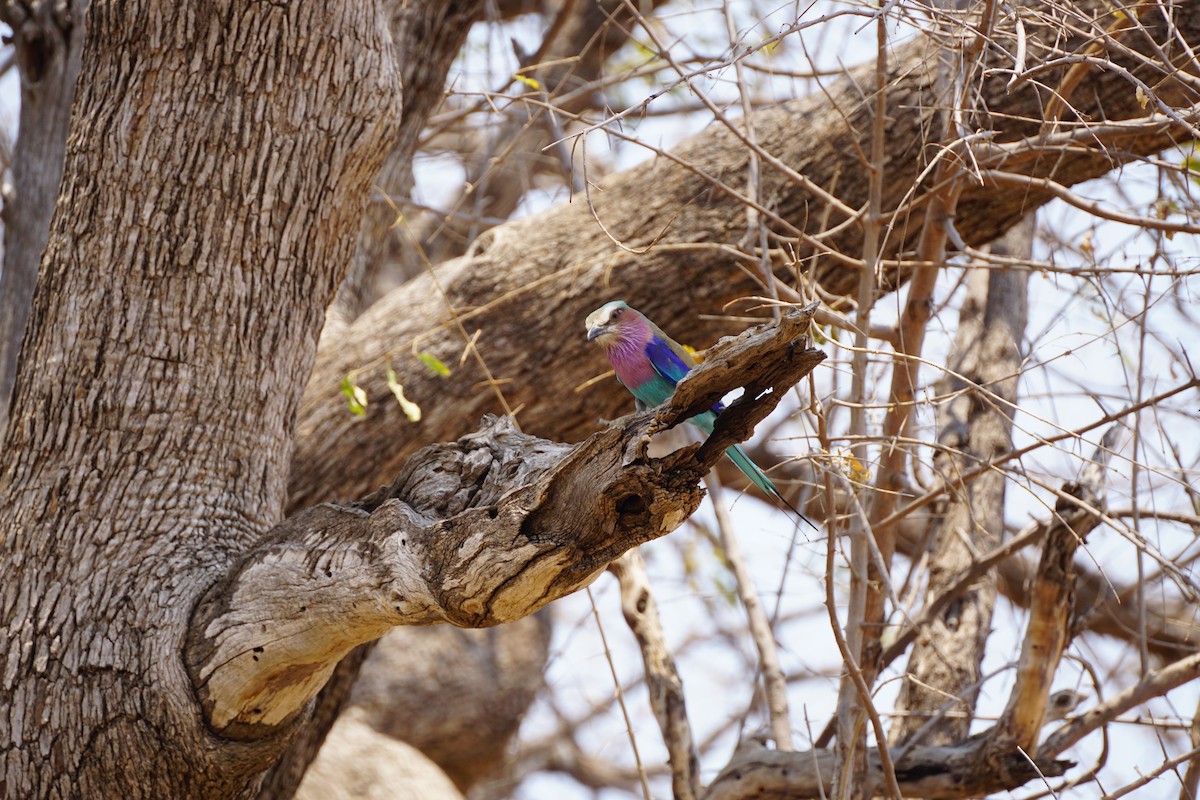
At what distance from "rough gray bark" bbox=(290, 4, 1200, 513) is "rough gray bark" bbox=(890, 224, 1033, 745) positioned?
617mm

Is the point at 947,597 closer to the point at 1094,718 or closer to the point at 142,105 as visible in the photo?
the point at 1094,718

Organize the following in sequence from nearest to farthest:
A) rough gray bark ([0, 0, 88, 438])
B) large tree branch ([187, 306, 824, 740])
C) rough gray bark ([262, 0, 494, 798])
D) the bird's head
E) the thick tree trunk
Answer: large tree branch ([187, 306, 824, 740]), the thick tree trunk, the bird's head, rough gray bark ([262, 0, 494, 798]), rough gray bark ([0, 0, 88, 438])

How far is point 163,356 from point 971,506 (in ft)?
7.03

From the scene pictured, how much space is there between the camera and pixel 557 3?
5.81 m

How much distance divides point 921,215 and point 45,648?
7.56ft

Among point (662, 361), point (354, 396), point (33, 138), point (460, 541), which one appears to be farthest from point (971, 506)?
point (33, 138)

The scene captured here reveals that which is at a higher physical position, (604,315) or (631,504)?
(604,315)

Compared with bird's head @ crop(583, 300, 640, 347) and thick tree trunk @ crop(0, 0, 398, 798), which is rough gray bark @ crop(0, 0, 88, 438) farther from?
bird's head @ crop(583, 300, 640, 347)

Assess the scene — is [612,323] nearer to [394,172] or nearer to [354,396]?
[354,396]

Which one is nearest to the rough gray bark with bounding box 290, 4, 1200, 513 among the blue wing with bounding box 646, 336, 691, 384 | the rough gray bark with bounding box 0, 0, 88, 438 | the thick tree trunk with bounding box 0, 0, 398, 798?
the blue wing with bounding box 646, 336, 691, 384

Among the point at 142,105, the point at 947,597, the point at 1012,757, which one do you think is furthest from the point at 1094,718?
the point at 142,105

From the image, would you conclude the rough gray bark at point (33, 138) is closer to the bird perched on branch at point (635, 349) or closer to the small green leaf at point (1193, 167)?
the bird perched on branch at point (635, 349)

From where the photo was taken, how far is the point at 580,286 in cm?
335

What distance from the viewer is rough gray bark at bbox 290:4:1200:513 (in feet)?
10.5
